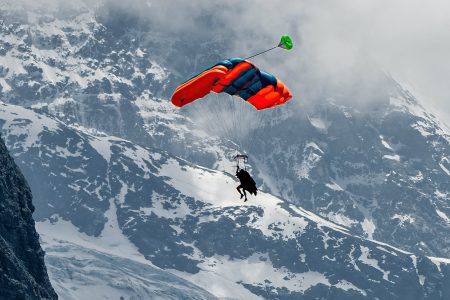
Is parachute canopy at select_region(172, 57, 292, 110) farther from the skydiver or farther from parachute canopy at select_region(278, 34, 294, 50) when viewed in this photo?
the skydiver

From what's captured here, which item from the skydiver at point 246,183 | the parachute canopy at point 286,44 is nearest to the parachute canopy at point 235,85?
the parachute canopy at point 286,44

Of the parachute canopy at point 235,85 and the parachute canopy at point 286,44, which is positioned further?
the parachute canopy at point 235,85

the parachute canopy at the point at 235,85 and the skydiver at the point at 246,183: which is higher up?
the parachute canopy at the point at 235,85

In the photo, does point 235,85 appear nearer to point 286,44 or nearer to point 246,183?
point 286,44

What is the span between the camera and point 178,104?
134 meters

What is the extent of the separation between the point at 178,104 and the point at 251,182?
1096 cm

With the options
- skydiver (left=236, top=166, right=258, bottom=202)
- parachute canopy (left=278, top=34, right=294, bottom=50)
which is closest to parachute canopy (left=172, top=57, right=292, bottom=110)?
parachute canopy (left=278, top=34, right=294, bottom=50)

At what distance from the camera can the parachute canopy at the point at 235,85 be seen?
133125 mm

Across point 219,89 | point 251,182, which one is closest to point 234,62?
point 219,89

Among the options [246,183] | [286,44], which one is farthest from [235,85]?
[246,183]

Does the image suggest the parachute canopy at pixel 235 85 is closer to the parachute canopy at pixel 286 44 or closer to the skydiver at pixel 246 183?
the parachute canopy at pixel 286 44

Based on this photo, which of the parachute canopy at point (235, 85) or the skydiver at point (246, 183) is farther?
the parachute canopy at point (235, 85)

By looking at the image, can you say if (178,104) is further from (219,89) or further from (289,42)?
(289,42)

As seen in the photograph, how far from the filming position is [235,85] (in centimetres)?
13725
